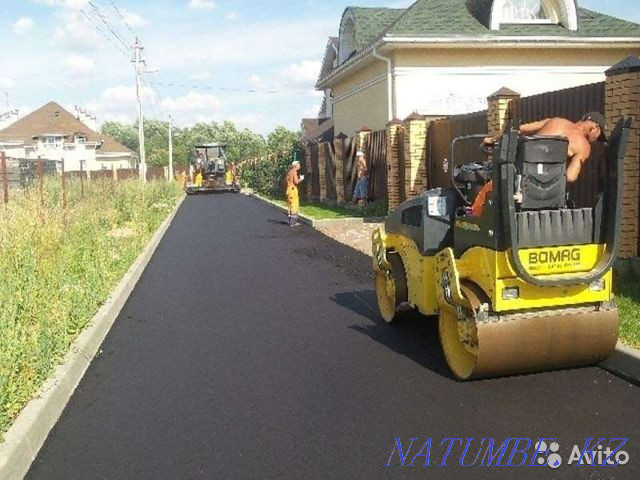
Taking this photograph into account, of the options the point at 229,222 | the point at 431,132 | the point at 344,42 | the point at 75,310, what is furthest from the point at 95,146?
the point at 75,310

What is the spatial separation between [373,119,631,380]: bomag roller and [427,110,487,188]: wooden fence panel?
741cm

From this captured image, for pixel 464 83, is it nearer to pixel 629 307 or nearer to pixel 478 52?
pixel 478 52

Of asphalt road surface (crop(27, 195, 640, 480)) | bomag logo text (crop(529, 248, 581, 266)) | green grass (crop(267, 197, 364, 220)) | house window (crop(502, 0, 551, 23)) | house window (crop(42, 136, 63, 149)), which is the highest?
house window (crop(502, 0, 551, 23))

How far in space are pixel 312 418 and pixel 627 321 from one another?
3.30 m

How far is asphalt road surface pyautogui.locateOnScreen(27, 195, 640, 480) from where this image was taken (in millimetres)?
3789

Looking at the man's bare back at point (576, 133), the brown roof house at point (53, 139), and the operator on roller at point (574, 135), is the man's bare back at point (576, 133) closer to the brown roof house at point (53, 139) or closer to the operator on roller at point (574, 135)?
the operator on roller at point (574, 135)

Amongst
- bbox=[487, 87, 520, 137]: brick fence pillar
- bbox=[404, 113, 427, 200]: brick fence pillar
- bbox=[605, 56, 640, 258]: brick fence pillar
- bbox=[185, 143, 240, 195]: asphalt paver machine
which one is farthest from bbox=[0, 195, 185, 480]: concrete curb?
bbox=[185, 143, 240, 195]: asphalt paver machine

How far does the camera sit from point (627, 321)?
19.4ft

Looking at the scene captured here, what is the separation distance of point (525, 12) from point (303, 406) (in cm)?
2115

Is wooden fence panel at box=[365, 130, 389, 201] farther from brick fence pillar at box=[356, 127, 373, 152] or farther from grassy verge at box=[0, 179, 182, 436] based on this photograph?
grassy verge at box=[0, 179, 182, 436]

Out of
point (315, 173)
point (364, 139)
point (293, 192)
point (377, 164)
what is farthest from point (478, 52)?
point (293, 192)

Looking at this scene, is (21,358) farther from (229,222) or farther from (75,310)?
(229,222)

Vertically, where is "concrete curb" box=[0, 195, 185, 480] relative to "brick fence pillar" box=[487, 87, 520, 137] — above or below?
below

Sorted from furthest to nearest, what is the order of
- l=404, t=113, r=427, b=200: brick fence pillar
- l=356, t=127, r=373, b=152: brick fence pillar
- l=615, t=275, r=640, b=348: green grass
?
1. l=356, t=127, r=373, b=152: brick fence pillar
2. l=404, t=113, r=427, b=200: brick fence pillar
3. l=615, t=275, r=640, b=348: green grass
